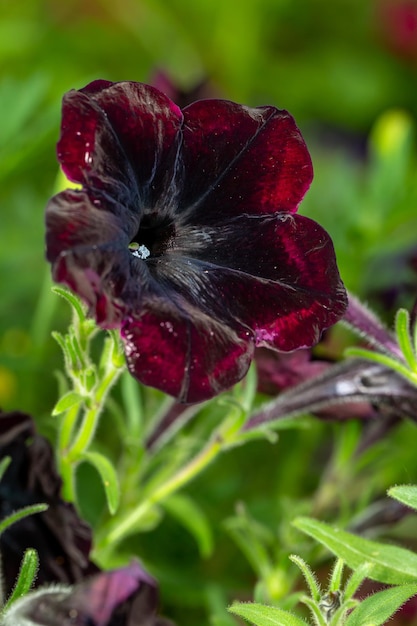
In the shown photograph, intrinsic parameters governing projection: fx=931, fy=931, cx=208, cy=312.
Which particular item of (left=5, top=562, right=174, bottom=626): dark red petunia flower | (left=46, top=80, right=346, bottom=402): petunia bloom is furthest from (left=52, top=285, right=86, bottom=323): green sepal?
(left=5, top=562, right=174, bottom=626): dark red petunia flower

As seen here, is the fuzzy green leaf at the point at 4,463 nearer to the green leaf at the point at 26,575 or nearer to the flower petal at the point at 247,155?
the green leaf at the point at 26,575

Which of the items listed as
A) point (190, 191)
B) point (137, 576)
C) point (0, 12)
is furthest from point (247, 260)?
point (0, 12)

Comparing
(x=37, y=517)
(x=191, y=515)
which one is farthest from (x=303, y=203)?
(x=37, y=517)

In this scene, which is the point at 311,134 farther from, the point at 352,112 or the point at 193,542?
the point at 193,542

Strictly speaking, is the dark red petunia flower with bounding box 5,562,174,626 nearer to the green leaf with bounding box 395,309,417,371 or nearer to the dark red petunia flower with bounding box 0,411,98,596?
the dark red petunia flower with bounding box 0,411,98,596

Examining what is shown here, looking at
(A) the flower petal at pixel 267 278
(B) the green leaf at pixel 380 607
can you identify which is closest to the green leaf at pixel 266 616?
(B) the green leaf at pixel 380 607

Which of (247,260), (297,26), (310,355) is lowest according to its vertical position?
(297,26)
